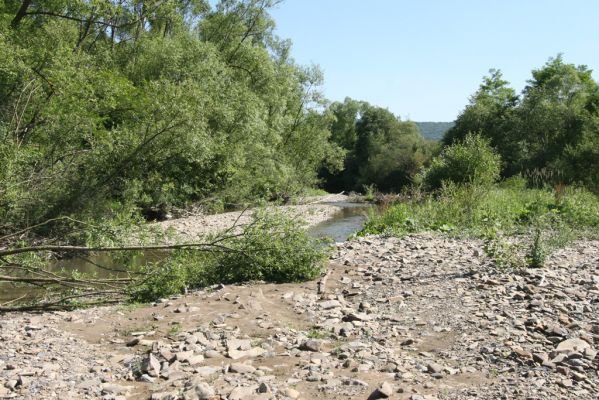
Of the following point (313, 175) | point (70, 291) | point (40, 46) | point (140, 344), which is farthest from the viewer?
point (313, 175)

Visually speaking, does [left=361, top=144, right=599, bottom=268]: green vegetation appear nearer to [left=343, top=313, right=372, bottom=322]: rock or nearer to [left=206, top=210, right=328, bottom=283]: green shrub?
[left=206, top=210, right=328, bottom=283]: green shrub

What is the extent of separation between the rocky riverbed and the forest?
1.55 metres

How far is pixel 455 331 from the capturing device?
595cm

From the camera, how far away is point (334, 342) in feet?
18.9

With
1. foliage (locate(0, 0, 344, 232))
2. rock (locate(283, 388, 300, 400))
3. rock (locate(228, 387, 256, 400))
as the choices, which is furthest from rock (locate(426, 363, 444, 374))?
foliage (locate(0, 0, 344, 232))

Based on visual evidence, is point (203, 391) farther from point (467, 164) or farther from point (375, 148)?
point (375, 148)

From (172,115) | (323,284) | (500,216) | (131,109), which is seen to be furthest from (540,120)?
(323,284)

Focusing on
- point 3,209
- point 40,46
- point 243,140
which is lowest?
point 3,209

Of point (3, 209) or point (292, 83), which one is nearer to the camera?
point (3, 209)

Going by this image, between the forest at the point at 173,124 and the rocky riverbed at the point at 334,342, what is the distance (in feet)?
5.08

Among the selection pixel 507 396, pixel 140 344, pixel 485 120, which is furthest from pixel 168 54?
pixel 485 120

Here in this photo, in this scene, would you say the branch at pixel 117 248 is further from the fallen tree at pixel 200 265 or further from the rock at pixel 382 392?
the rock at pixel 382 392

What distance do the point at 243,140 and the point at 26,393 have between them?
22.1 m

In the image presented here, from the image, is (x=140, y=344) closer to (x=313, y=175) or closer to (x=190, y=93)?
(x=190, y=93)
